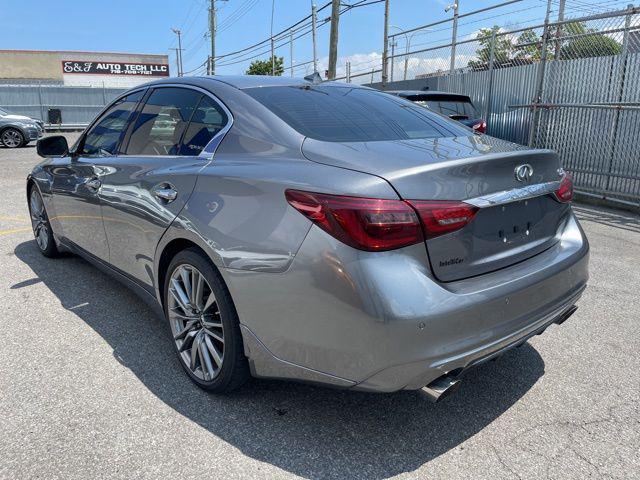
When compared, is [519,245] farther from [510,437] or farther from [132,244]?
[132,244]

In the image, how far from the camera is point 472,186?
2.20 m

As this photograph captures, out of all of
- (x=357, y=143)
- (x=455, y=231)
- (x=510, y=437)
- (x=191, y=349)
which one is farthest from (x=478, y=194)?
(x=191, y=349)

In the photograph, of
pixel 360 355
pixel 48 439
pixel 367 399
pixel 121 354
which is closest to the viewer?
pixel 360 355

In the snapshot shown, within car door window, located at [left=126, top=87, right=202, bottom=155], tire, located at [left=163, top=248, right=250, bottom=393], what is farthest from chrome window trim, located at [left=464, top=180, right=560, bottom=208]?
car door window, located at [left=126, top=87, right=202, bottom=155]

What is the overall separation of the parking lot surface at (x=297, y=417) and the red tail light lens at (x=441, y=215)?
99 centimetres

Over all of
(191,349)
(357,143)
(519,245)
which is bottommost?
(191,349)

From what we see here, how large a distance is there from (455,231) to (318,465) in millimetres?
1126

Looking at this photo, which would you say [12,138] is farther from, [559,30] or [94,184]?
[94,184]

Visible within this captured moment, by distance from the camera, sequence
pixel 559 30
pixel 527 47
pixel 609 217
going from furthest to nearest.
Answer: pixel 527 47, pixel 559 30, pixel 609 217

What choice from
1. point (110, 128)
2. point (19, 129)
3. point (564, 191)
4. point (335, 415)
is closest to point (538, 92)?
point (564, 191)

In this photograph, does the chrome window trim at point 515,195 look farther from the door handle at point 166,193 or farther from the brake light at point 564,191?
the door handle at point 166,193

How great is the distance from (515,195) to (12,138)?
65.3 feet

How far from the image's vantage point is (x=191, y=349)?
2861 mm

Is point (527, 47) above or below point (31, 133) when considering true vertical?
above
